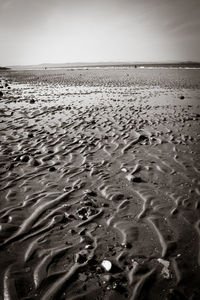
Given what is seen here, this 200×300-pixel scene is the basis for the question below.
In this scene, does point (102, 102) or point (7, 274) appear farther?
point (102, 102)

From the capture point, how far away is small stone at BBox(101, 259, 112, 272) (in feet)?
10.7

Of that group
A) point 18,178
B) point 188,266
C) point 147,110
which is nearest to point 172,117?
point 147,110

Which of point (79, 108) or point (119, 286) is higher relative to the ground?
point (79, 108)

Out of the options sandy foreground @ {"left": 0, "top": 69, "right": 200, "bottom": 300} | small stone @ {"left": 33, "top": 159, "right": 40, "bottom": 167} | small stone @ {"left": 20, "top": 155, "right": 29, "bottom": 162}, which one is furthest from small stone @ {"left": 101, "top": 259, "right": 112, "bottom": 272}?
small stone @ {"left": 20, "top": 155, "right": 29, "bottom": 162}

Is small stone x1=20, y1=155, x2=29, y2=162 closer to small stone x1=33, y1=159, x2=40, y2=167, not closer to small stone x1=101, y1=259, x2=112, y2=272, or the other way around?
small stone x1=33, y1=159, x2=40, y2=167

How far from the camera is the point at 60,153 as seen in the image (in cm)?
727

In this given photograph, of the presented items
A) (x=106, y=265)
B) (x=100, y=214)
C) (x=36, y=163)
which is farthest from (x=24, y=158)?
(x=106, y=265)

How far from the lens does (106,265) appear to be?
10.9 feet

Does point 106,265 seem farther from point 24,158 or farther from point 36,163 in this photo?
point 24,158

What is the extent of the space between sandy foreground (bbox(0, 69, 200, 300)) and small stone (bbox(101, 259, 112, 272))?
14 mm

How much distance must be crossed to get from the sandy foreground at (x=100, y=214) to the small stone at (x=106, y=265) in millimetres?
14

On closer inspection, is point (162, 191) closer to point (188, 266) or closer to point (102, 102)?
point (188, 266)

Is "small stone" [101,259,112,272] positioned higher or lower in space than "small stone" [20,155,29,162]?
lower

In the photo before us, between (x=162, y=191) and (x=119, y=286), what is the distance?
2540mm
